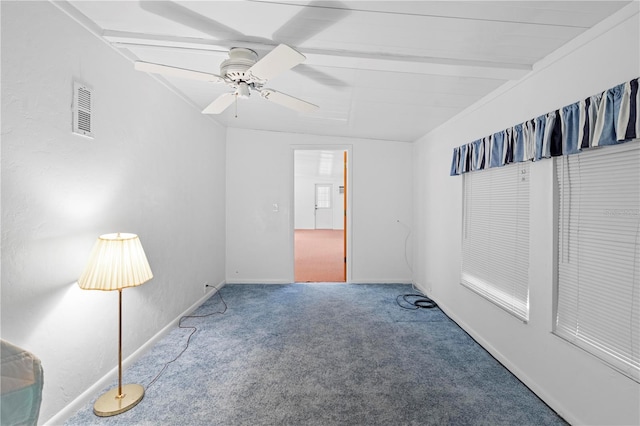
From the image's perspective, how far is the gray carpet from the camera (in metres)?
1.67

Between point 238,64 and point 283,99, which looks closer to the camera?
point 238,64

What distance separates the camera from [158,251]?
2.54 m

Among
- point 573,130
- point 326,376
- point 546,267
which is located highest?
point 573,130

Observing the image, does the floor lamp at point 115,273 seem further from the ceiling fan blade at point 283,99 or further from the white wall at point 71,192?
the ceiling fan blade at point 283,99

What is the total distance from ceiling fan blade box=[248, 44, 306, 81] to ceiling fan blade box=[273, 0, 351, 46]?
0.24 m

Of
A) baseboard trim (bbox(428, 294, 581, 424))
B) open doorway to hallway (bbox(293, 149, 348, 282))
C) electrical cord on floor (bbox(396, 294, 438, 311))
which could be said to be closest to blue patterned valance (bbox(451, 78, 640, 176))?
baseboard trim (bbox(428, 294, 581, 424))

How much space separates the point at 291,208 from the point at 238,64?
2.76m

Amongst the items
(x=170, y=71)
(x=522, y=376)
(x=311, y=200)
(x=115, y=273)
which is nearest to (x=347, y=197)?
(x=522, y=376)

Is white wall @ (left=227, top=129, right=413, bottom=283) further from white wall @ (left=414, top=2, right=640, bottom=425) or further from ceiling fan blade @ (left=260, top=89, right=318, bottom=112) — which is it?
ceiling fan blade @ (left=260, top=89, right=318, bottom=112)

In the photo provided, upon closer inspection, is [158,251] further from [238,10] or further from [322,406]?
[238,10]

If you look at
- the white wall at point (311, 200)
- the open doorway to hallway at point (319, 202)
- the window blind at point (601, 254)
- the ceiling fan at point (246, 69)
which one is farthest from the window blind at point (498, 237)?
the white wall at point (311, 200)

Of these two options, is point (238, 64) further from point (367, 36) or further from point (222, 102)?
point (367, 36)

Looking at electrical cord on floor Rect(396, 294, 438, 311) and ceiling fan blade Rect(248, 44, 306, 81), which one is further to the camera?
electrical cord on floor Rect(396, 294, 438, 311)

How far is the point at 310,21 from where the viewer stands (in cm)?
158
